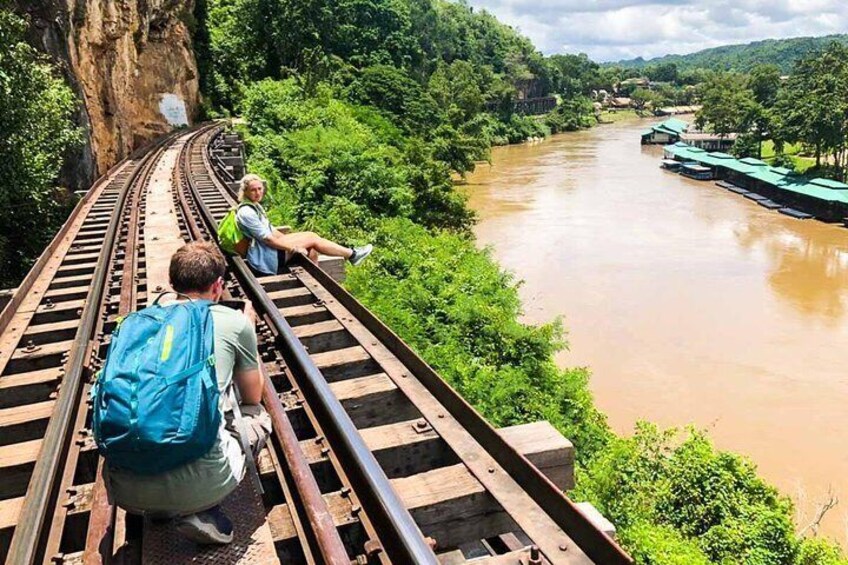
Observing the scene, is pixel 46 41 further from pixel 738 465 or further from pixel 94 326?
pixel 738 465

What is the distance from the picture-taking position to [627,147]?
66188 millimetres

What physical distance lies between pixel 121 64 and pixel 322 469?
1059 inches

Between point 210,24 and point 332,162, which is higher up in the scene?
point 210,24

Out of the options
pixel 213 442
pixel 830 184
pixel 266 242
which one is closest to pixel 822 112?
pixel 830 184

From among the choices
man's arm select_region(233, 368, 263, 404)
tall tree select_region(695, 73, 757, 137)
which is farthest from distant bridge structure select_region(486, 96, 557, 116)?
man's arm select_region(233, 368, 263, 404)

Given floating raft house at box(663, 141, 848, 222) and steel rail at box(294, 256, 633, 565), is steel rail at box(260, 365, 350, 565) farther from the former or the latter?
floating raft house at box(663, 141, 848, 222)

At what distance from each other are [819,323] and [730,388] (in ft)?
22.8

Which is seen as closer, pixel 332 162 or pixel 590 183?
pixel 332 162

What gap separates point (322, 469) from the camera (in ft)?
11.9

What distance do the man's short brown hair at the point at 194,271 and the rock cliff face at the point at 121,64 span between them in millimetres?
15228

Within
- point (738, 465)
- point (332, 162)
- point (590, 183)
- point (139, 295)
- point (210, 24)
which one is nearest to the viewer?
point (139, 295)

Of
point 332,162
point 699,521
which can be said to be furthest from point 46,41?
point 699,521

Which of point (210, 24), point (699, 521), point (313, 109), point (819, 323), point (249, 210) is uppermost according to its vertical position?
point (210, 24)

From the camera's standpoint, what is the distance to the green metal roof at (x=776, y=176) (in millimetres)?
35594
